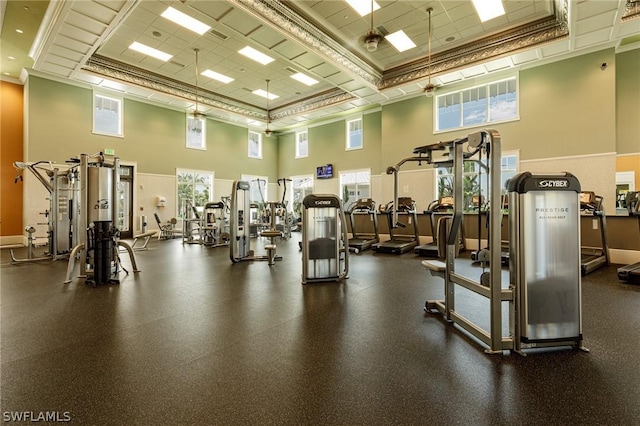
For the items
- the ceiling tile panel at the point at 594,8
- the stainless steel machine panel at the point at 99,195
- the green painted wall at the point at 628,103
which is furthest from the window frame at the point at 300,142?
the green painted wall at the point at 628,103

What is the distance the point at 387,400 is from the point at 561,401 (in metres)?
0.95

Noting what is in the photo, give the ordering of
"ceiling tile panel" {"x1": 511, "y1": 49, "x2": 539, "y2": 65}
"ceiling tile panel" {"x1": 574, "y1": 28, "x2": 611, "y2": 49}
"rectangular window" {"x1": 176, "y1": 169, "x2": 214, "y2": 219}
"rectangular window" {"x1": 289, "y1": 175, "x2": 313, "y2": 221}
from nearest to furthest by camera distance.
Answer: "ceiling tile panel" {"x1": 574, "y1": 28, "x2": 611, "y2": 49}, "ceiling tile panel" {"x1": 511, "y1": 49, "x2": 539, "y2": 65}, "rectangular window" {"x1": 176, "y1": 169, "x2": 214, "y2": 219}, "rectangular window" {"x1": 289, "y1": 175, "x2": 313, "y2": 221}

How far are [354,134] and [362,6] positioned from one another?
6453 millimetres

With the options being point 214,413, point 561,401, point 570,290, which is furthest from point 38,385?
point 570,290

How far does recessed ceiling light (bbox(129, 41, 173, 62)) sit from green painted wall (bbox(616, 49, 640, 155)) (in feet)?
38.4

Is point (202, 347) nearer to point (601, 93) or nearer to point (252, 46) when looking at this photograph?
point (252, 46)

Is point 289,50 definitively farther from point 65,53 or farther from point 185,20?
point 65,53

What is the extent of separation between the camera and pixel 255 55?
345 inches

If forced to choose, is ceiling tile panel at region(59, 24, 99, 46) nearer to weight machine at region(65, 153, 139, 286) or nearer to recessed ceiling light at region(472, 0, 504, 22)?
weight machine at region(65, 153, 139, 286)

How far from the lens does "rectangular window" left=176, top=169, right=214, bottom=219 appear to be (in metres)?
12.2

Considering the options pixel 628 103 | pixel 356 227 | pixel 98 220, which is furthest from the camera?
pixel 356 227

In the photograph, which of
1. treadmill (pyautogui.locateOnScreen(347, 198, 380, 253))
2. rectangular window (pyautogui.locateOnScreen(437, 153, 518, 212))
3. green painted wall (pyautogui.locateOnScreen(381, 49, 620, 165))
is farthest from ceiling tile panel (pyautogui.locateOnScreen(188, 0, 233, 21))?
green painted wall (pyautogui.locateOnScreen(381, 49, 620, 165))

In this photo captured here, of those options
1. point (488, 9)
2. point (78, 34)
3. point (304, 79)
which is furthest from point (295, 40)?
point (78, 34)

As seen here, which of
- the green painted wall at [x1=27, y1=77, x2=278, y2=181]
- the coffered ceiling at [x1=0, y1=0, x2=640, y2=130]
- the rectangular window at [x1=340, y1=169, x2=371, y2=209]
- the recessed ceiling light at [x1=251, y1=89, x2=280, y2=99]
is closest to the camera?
the coffered ceiling at [x1=0, y1=0, x2=640, y2=130]
